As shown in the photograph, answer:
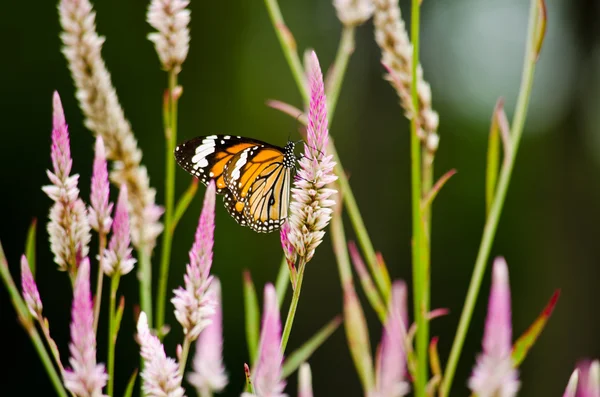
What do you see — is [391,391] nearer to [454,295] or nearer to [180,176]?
[180,176]

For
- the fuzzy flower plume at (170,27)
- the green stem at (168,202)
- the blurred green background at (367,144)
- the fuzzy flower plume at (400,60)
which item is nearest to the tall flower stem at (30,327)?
the green stem at (168,202)

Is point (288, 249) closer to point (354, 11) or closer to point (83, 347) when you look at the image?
point (83, 347)

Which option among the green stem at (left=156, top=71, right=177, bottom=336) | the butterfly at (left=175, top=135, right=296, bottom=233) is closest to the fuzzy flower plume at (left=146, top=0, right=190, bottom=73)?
the green stem at (left=156, top=71, right=177, bottom=336)

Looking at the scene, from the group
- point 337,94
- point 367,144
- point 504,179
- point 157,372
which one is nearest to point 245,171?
point 337,94

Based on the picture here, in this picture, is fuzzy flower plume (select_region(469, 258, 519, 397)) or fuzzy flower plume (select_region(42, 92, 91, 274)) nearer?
fuzzy flower plume (select_region(469, 258, 519, 397))

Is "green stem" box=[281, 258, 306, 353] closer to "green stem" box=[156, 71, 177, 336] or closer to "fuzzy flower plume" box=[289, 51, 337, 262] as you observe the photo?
"fuzzy flower plume" box=[289, 51, 337, 262]

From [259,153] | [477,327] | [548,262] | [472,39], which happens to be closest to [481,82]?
[472,39]
